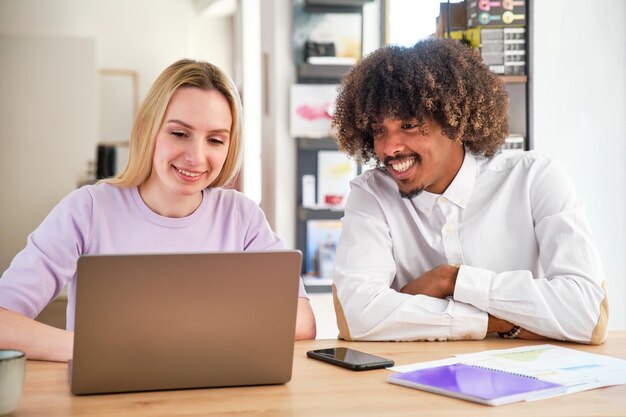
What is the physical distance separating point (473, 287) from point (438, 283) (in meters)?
0.09

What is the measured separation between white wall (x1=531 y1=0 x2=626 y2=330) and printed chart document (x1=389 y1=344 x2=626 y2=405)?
1649 millimetres

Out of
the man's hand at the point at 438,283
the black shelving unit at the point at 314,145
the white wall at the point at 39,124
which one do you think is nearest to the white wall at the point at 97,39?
the white wall at the point at 39,124

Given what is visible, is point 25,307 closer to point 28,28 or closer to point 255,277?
point 255,277

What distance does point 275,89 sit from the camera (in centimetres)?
473

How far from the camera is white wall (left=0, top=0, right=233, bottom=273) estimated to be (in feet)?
24.9

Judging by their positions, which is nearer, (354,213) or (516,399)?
(516,399)

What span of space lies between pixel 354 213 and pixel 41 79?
20.3 feet

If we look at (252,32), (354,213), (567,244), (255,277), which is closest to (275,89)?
(252,32)

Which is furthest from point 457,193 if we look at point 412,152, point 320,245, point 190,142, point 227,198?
point 320,245

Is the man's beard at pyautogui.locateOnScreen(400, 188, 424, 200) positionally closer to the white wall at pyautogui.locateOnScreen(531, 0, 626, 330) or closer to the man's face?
the man's face

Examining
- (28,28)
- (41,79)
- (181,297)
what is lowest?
(181,297)

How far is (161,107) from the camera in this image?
1.87 m

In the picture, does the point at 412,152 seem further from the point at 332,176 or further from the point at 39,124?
the point at 39,124

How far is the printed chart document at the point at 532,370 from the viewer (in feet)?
3.95
